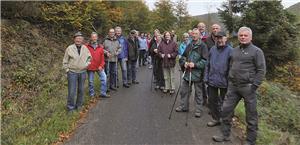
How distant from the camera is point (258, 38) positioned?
711 inches

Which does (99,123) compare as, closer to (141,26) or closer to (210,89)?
(210,89)

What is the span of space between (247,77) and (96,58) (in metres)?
5.08

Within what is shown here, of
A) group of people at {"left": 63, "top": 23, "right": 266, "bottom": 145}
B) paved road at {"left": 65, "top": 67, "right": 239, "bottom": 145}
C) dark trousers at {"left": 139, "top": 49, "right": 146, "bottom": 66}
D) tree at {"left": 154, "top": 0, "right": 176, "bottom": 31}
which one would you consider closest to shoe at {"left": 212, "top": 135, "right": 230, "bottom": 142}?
group of people at {"left": 63, "top": 23, "right": 266, "bottom": 145}

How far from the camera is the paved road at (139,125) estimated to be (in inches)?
285

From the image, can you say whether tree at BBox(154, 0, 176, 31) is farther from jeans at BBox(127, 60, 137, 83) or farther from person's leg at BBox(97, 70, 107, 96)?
person's leg at BBox(97, 70, 107, 96)

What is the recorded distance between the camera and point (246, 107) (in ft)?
22.2

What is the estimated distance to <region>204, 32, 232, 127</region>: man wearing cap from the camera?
762 centimetres

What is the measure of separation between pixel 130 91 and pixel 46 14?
7284 millimetres

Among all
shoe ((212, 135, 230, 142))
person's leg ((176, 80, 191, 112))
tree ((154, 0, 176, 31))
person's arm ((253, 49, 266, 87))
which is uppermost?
tree ((154, 0, 176, 31))

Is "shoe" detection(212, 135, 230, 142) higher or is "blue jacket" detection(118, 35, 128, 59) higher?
"blue jacket" detection(118, 35, 128, 59)

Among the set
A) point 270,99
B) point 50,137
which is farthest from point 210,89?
point 270,99

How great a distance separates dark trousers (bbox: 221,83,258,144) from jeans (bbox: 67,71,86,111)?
12.7 feet

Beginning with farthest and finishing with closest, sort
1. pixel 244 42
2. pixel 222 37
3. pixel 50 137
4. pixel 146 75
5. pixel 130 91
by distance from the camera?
pixel 146 75
pixel 130 91
pixel 222 37
pixel 50 137
pixel 244 42

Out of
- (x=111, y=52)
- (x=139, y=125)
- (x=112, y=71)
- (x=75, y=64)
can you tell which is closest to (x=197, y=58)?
(x=139, y=125)
